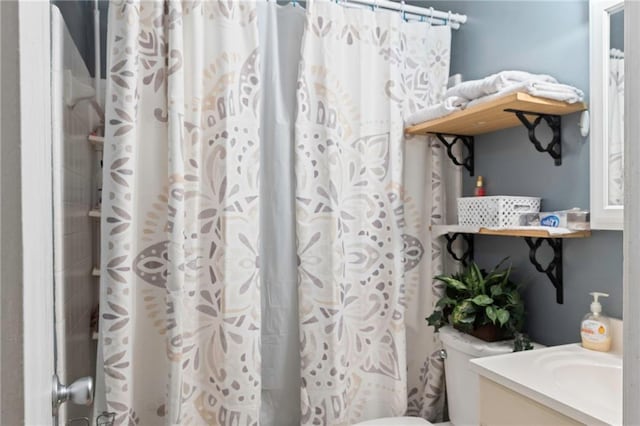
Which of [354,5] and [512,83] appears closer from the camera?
[512,83]

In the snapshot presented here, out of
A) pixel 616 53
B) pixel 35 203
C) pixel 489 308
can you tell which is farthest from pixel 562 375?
pixel 35 203

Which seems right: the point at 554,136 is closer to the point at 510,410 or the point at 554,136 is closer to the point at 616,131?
the point at 616,131

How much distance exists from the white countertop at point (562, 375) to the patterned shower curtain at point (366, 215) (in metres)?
0.64

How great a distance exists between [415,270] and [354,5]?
120 cm

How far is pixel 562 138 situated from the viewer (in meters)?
1.46

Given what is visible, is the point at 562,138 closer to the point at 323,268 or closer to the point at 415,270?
the point at 415,270

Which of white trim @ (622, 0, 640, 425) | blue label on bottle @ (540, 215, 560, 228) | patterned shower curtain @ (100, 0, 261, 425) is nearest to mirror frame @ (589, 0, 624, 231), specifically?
blue label on bottle @ (540, 215, 560, 228)

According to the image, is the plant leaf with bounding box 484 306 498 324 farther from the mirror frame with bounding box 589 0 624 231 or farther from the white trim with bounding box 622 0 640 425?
the white trim with bounding box 622 0 640 425

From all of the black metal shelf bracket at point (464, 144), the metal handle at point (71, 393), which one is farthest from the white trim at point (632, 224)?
the black metal shelf bracket at point (464, 144)

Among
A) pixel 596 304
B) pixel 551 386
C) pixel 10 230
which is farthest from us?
pixel 596 304

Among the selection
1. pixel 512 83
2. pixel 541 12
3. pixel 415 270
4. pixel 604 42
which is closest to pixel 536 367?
pixel 415 270

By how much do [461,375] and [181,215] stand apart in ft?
3.89

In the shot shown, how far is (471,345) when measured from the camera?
148cm

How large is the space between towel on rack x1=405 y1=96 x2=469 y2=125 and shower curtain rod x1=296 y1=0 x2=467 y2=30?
1.62ft
